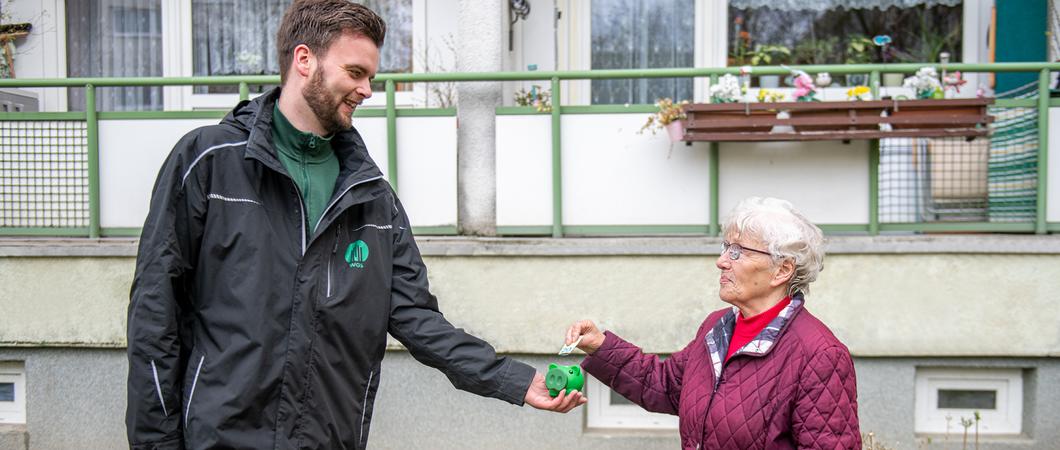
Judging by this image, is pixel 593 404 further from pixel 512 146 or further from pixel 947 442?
pixel 947 442

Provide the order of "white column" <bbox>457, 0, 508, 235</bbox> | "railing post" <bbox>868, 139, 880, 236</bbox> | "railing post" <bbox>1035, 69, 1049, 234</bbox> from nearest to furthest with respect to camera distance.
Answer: "railing post" <bbox>1035, 69, 1049, 234</bbox>, "railing post" <bbox>868, 139, 880, 236</bbox>, "white column" <bbox>457, 0, 508, 235</bbox>

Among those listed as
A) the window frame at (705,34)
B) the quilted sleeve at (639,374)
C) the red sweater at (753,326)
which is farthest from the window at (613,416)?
the red sweater at (753,326)

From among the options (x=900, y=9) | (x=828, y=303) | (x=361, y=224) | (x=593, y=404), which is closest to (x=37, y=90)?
(x=593, y=404)

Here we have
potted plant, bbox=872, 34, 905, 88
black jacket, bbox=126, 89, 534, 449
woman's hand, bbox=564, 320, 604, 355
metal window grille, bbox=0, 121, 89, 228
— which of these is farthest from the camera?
potted plant, bbox=872, 34, 905, 88

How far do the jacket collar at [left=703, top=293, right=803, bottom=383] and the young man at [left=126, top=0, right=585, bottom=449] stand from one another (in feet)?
3.36

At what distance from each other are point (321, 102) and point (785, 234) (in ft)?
4.75

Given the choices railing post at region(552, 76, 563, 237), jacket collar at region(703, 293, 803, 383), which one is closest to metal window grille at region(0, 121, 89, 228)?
railing post at region(552, 76, 563, 237)

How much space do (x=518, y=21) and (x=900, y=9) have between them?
3068mm

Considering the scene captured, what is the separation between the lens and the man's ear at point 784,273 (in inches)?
112

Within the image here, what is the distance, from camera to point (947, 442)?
5477mm

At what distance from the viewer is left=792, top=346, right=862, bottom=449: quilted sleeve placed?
256cm

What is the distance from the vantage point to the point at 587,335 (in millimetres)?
3127

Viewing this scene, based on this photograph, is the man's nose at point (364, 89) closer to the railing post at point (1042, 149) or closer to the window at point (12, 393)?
the window at point (12, 393)

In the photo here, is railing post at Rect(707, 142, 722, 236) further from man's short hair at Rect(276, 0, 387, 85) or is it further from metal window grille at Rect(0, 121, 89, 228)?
metal window grille at Rect(0, 121, 89, 228)
